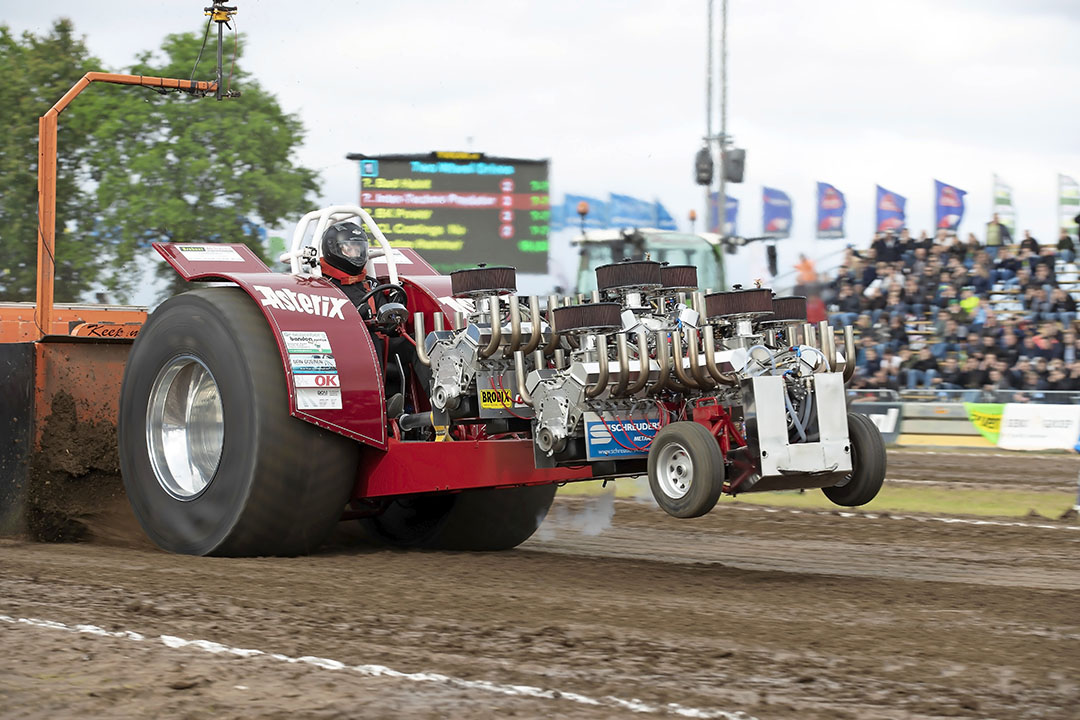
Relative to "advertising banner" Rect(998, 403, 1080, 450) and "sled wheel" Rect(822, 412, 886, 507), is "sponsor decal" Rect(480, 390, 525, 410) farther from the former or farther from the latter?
"advertising banner" Rect(998, 403, 1080, 450)

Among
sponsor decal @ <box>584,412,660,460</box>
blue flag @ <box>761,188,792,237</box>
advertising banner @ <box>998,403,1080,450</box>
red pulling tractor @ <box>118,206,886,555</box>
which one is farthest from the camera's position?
blue flag @ <box>761,188,792,237</box>

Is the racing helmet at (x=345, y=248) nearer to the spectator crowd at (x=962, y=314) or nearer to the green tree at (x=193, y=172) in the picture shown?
the spectator crowd at (x=962, y=314)

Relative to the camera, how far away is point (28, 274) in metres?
31.0

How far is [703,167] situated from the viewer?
26.2 m

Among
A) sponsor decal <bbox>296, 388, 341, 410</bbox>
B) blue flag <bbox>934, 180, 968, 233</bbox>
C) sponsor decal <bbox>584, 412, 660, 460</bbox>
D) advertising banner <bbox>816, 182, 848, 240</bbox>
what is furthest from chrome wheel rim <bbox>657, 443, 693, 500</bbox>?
advertising banner <bbox>816, 182, 848, 240</bbox>

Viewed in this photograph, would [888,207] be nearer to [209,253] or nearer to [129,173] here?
[129,173]

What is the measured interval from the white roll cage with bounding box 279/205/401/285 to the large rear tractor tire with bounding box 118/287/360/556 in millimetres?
449

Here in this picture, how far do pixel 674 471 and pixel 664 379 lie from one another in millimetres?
417

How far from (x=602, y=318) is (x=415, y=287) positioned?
1.84m

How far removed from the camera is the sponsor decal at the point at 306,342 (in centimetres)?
663

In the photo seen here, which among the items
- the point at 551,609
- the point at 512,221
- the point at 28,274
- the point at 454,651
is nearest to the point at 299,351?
the point at 551,609

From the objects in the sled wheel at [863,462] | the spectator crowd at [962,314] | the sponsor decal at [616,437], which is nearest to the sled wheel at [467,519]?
the sponsor decal at [616,437]

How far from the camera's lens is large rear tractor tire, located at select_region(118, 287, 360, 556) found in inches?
259

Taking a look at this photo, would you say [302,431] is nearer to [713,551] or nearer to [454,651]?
[454,651]
